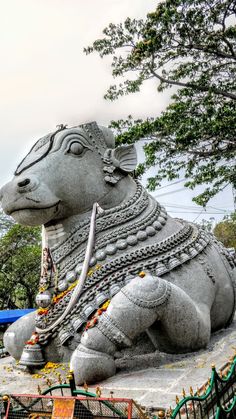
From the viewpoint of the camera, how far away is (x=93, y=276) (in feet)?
16.7

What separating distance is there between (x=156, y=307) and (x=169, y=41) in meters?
10.0

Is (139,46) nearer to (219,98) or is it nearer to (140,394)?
(219,98)

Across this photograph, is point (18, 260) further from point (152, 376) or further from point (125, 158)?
point (152, 376)

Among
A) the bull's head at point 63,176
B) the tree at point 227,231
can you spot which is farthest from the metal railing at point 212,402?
the tree at point 227,231

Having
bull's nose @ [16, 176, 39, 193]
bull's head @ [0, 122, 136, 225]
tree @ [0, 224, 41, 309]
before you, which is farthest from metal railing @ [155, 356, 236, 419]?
tree @ [0, 224, 41, 309]

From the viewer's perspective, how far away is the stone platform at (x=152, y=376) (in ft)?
12.7

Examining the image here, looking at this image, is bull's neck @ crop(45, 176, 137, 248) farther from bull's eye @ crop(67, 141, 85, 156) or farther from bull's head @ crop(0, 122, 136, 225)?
bull's eye @ crop(67, 141, 85, 156)

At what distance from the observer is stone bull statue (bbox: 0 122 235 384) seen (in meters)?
4.43

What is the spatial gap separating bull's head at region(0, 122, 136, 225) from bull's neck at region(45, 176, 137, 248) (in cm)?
4

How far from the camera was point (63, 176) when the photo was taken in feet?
18.0

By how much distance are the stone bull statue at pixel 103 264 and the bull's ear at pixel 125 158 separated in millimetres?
13

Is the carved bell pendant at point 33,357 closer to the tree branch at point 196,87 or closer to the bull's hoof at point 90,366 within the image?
the bull's hoof at point 90,366

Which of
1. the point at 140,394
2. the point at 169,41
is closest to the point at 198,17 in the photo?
the point at 169,41

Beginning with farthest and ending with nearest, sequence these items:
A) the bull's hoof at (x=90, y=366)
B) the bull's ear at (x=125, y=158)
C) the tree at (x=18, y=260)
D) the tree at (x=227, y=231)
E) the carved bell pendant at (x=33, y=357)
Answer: the tree at (x=227, y=231)
the tree at (x=18, y=260)
the bull's ear at (x=125, y=158)
the carved bell pendant at (x=33, y=357)
the bull's hoof at (x=90, y=366)
